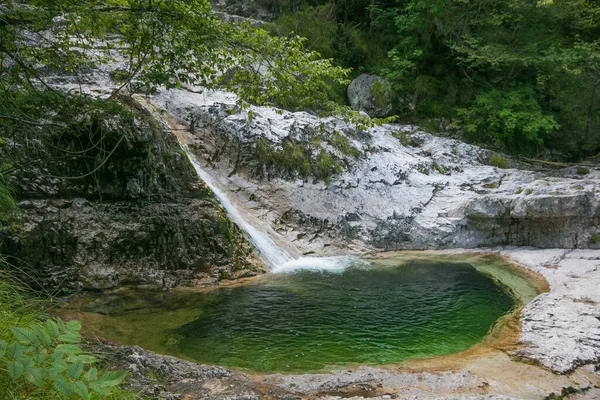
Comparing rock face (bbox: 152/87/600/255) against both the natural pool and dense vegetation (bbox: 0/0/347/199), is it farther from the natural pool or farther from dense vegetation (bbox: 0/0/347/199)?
dense vegetation (bbox: 0/0/347/199)

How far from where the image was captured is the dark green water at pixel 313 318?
591cm

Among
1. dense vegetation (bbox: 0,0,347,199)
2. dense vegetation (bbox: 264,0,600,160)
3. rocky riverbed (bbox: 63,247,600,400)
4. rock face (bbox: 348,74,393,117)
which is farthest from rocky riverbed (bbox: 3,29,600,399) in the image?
dense vegetation (bbox: 264,0,600,160)

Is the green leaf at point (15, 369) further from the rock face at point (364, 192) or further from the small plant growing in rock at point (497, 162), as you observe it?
the small plant growing in rock at point (497, 162)

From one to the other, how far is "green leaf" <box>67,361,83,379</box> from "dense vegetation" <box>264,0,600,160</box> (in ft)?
53.5

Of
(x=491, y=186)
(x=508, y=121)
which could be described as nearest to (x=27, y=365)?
(x=491, y=186)

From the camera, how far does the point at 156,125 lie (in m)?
9.62

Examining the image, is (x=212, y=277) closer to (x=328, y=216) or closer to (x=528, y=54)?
(x=328, y=216)

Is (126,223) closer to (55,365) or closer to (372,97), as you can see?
(55,365)

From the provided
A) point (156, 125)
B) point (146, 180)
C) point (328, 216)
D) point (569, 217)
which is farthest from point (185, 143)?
point (569, 217)

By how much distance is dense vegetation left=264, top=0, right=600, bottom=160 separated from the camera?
16.3 metres

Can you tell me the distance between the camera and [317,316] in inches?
283

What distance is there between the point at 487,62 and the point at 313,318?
14858mm

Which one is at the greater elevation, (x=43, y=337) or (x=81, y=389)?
(x=43, y=337)

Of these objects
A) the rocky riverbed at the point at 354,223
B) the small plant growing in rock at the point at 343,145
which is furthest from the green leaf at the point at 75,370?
the small plant growing in rock at the point at 343,145
